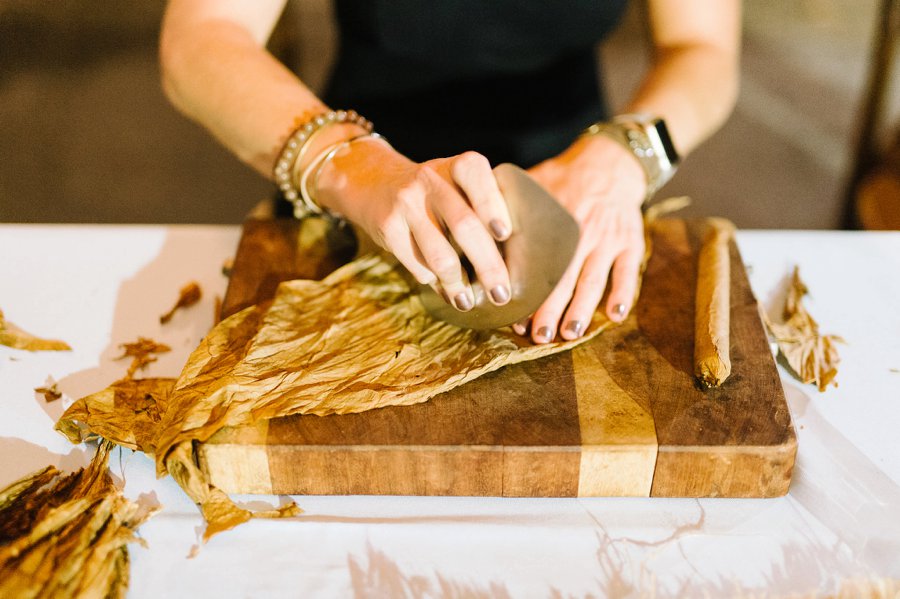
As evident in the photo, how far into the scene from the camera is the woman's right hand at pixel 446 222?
0.69 meters

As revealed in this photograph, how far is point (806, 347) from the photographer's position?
30.7 inches

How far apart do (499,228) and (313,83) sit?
2.36 meters

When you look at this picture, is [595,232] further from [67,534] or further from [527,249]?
[67,534]

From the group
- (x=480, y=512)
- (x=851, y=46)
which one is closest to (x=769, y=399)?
(x=480, y=512)

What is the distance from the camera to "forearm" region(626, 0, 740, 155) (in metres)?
1.08

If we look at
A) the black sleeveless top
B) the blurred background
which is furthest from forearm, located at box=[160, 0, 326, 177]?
the blurred background

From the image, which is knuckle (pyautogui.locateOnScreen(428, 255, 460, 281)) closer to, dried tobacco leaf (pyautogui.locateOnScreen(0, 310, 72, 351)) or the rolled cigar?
the rolled cigar

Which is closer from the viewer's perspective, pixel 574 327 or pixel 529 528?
pixel 529 528

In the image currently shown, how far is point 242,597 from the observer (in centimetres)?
57

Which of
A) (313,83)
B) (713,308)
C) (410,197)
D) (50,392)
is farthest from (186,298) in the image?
(313,83)

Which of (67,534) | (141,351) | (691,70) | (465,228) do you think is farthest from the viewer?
(691,70)

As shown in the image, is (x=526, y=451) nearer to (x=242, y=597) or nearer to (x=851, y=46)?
(x=242, y=597)

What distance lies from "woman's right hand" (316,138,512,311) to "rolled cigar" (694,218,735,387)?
18 cm

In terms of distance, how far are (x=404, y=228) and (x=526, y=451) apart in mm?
232
